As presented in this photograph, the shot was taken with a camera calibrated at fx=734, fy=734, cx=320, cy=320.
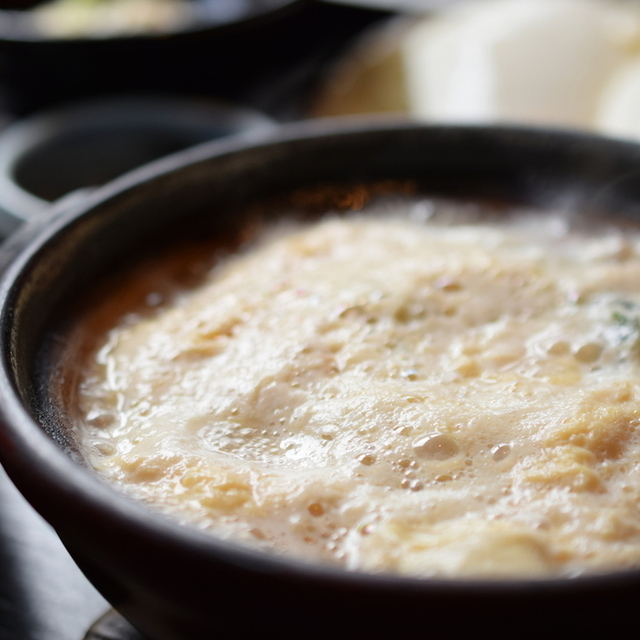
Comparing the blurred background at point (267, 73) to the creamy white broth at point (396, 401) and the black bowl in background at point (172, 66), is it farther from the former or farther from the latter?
the creamy white broth at point (396, 401)

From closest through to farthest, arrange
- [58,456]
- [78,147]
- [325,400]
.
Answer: [58,456] → [325,400] → [78,147]

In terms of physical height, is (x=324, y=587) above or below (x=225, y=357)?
below

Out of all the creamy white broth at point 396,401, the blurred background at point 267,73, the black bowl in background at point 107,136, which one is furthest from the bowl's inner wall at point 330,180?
the black bowl in background at point 107,136

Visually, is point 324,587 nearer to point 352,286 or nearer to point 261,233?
point 352,286

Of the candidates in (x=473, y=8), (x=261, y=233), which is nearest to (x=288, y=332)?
(x=261, y=233)

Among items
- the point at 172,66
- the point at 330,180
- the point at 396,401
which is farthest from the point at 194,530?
the point at 172,66

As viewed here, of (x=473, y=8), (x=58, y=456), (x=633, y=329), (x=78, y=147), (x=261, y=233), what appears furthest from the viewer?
(x=473, y=8)
